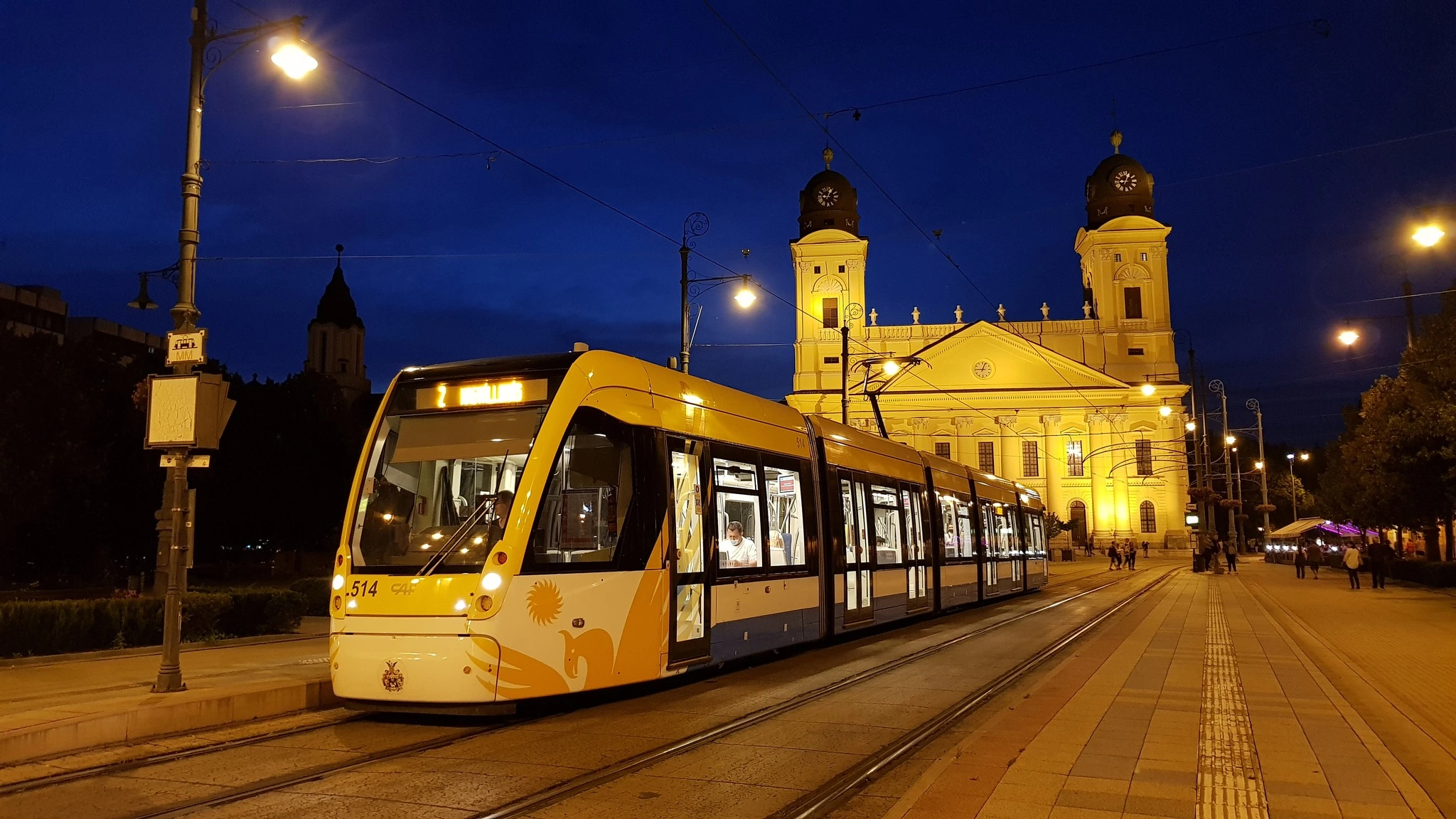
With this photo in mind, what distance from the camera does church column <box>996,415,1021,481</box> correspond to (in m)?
83.0

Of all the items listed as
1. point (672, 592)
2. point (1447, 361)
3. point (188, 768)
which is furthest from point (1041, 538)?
point (188, 768)

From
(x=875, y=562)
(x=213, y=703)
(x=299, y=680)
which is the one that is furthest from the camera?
(x=875, y=562)

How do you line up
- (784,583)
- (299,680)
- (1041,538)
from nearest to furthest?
1. (299,680)
2. (784,583)
3. (1041,538)

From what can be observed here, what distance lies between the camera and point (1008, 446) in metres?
83.4

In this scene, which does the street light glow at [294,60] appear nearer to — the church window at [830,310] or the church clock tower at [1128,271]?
the church window at [830,310]

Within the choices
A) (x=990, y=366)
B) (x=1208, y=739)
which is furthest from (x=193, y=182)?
(x=990, y=366)

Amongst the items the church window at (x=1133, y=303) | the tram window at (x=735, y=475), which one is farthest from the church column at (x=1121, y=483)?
the tram window at (x=735, y=475)

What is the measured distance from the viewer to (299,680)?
1032cm

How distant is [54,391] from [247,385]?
44.9 ft

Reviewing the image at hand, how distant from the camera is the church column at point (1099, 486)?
81.8m

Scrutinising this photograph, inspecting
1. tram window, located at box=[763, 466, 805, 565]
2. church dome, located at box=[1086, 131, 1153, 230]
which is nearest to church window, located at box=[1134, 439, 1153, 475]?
church dome, located at box=[1086, 131, 1153, 230]

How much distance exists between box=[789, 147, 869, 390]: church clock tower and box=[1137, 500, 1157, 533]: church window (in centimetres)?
2506

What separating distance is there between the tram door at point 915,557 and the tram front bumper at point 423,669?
10753 millimetres

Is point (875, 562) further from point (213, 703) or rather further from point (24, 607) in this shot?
point (24, 607)
